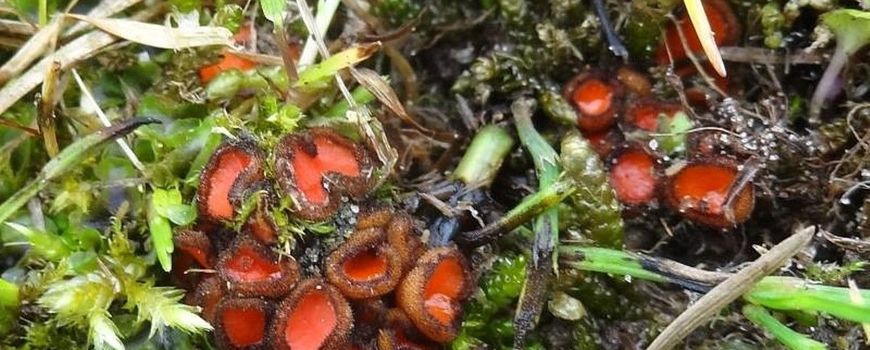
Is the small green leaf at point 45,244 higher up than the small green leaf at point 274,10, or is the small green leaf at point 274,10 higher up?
the small green leaf at point 274,10

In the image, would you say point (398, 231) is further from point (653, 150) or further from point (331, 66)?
point (653, 150)

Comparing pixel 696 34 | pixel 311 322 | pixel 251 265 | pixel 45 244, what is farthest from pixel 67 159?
pixel 696 34

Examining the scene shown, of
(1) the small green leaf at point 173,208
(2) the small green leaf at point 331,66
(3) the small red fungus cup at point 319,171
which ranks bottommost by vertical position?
(1) the small green leaf at point 173,208

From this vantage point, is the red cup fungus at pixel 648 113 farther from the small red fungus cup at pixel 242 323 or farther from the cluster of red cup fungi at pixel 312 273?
the small red fungus cup at pixel 242 323

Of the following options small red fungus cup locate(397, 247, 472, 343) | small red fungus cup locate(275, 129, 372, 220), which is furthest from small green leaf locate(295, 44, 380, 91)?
small red fungus cup locate(397, 247, 472, 343)

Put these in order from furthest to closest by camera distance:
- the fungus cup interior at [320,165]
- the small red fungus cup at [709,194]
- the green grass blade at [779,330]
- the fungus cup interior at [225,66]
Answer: the fungus cup interior at [225,66] → the small red fungus cup at [709,194] → the fungus cup interior at [320,165] → the green grass blade at [779,330]

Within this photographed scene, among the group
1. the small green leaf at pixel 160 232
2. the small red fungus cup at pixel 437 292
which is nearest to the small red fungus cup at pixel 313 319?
the small red fungus cup at pixel 437 292

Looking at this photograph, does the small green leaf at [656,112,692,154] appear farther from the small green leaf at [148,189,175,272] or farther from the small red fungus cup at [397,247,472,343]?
the small green leaf at [148,189,175,272]
